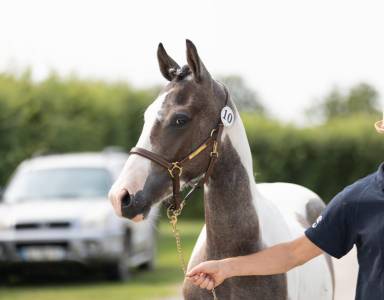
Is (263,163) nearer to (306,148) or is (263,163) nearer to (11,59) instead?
(306,148)

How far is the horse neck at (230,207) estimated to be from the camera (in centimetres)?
485

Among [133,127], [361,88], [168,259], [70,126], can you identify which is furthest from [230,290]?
[361,88]

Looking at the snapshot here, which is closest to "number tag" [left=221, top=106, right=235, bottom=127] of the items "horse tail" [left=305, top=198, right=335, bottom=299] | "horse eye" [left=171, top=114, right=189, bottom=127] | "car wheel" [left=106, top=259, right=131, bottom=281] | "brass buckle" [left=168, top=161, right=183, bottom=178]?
"horse eye" [left=171, top=114, right=189, bottom=127]

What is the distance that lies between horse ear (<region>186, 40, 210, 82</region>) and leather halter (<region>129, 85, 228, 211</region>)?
278 millimetres

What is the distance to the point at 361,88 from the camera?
290 feet

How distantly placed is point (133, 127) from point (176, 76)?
2183cm

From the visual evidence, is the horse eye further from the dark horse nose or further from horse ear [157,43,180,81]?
the dark horse nose

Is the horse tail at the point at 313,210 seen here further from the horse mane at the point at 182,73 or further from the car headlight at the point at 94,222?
the car headlight at the point at 94,222

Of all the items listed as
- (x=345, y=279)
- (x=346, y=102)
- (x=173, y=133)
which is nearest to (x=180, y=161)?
(x=173, y=133)

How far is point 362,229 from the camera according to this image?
3.94 meters

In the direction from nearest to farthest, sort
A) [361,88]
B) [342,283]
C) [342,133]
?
[342,283] → [342,133] → [361,88]

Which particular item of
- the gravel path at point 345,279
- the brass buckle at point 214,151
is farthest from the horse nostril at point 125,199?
the gravel path at point 345,279

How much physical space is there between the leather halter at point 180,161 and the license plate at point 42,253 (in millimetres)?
8057

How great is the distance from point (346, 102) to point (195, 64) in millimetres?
79164
